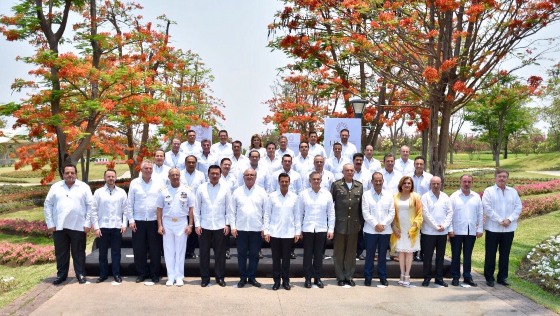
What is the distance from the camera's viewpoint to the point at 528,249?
935 centimetres

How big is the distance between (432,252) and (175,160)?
487cm

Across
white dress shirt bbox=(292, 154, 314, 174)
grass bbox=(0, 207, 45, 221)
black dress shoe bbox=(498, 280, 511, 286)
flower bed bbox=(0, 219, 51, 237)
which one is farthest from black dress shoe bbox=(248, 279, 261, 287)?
grass bbox=(0, 207, 45, 221)

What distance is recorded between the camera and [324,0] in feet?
37.5

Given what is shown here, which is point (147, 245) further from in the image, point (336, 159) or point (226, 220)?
point (336, 159)

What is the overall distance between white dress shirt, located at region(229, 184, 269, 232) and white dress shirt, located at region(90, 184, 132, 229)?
156 cm

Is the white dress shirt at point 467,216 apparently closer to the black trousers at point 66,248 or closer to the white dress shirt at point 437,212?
the white dress shirt at point 437,212

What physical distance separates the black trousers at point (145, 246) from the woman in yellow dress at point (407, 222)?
352 centimetres

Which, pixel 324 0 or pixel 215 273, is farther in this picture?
pixel 324 0

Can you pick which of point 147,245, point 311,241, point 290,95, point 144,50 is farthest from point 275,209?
point 290,95

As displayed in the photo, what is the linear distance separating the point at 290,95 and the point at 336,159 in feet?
64.6

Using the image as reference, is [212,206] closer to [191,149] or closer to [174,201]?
[174,201]

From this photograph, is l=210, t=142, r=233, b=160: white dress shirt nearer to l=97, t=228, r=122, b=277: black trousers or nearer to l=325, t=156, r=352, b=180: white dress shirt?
l=325, t=156, r=352, b=180: white dress shirt

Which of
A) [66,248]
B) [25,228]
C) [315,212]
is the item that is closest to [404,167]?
[315,212]

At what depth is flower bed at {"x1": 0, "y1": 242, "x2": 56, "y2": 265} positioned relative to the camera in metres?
9.58
